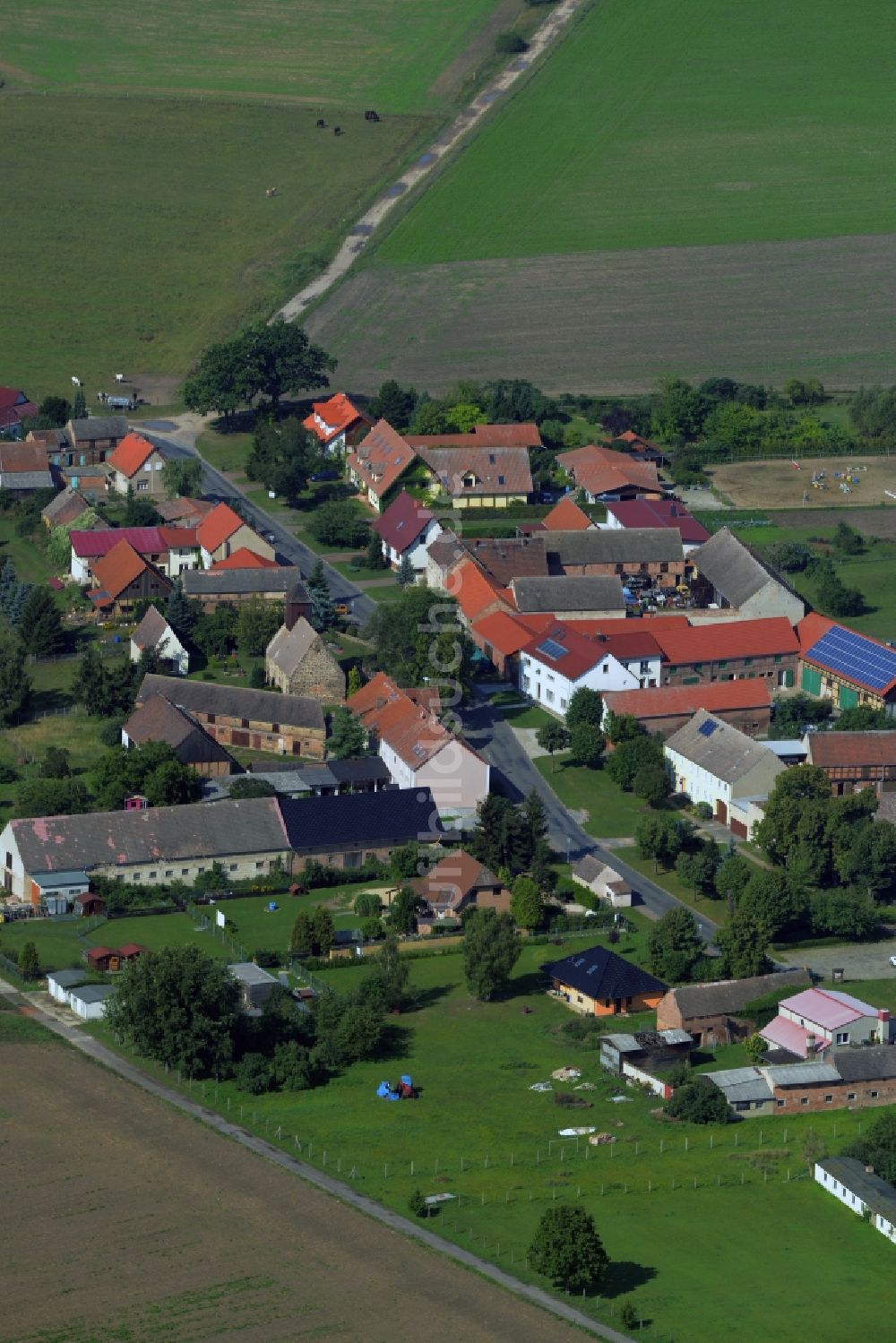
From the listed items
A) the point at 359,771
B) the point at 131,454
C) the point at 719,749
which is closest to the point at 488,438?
the point at 131,454

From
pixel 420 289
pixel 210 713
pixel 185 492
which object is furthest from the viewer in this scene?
pixel 420 289

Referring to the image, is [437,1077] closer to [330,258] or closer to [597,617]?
[597,617]

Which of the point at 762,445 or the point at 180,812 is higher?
the point at 762,445

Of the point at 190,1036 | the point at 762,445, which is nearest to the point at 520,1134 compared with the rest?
the point at 190,1036

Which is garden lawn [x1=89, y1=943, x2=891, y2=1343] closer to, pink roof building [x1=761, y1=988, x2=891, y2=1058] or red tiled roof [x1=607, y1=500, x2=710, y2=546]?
pink roof building [x1=761, y1=988, x2=891, y2=1058]

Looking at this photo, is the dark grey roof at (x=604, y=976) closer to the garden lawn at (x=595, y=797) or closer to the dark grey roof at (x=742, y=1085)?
the dark grey roof at (x=742, y=1085)

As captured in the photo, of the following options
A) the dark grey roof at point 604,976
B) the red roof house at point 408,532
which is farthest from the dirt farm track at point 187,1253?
the red roof house at point 408,532

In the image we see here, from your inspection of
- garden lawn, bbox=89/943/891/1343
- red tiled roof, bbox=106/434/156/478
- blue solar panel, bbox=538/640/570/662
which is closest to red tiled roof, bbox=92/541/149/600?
red tiled roof, bbox=106/434/156/478
